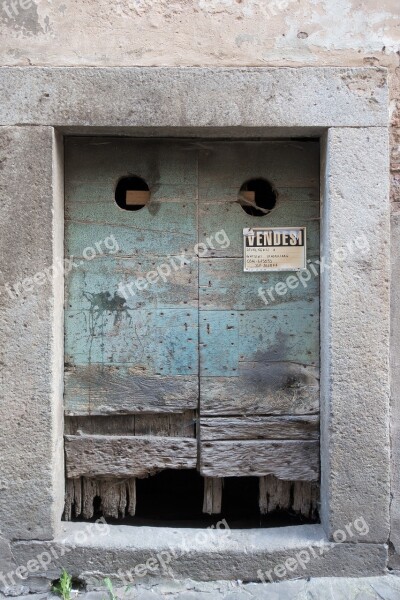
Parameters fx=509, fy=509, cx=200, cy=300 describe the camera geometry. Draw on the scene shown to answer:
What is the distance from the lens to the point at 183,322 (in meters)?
2.88

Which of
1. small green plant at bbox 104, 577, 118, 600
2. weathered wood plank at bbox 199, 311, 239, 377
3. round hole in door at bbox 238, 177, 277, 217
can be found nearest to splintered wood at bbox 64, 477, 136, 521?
small green plant at bbox 104, 577, 118, 600

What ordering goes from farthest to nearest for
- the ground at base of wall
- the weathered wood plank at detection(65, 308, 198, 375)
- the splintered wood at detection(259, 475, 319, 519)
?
the splintered wood at detection(259, 475, 319, 519)
the weathered wood plank at detection(65, 308, 198, 375)
the ground at base of wall

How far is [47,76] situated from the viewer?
2.67 m

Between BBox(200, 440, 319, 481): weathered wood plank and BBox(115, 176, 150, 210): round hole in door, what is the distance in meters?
1.44

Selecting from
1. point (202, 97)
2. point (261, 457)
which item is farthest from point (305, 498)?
point (202, 97)

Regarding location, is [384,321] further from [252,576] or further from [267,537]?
[252,576]

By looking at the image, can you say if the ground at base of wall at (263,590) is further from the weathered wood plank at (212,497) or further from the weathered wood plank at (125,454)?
the weathered wood plank at (125,454)

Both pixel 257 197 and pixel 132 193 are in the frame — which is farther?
pixel 257 197

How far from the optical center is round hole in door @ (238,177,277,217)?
2957 mm

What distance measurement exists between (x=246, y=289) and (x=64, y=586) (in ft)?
6.07

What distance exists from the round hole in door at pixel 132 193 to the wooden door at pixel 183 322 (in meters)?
0.06

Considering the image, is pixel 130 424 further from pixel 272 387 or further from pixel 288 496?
pixel 288 496

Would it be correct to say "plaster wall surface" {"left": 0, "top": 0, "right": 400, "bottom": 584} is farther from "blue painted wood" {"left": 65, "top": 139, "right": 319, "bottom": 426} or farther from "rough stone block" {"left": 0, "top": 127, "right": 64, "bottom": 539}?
"blue painted wood" {"left": 65, "top": 139, "right": 319, "bottom": 426}

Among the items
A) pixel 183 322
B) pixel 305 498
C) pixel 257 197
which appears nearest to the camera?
pixel 183 322
